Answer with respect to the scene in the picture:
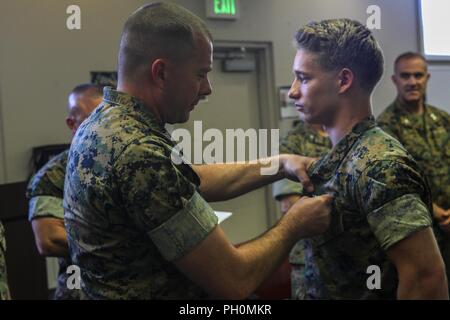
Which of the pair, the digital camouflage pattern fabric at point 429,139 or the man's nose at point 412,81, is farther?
the man's nose at point 412,81

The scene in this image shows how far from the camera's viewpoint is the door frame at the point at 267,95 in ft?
13.4

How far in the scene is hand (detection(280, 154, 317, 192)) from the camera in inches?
56.5

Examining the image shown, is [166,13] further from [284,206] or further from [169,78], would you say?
[284,206]

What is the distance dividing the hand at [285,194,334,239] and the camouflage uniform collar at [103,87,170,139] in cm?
39

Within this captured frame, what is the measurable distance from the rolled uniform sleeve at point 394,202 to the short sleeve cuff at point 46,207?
125cm

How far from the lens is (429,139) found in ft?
9.73

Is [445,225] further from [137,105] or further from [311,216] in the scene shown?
[137,105]

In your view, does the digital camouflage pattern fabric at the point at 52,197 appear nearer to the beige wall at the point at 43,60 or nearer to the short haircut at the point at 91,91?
the short haircut at the point at 91,91

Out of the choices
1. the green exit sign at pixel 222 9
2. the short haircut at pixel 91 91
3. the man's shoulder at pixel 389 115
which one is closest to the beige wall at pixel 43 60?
the green exit sign at pixel 222 9

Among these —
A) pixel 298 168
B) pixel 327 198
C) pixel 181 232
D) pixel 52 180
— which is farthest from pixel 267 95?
pixel 181 232

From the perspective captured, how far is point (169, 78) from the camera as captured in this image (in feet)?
3.79

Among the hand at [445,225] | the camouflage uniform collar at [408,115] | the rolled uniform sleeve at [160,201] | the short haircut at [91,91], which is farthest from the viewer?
the camouflage uniform collar at [408,115]

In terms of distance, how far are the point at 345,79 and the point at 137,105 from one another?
0.60m
